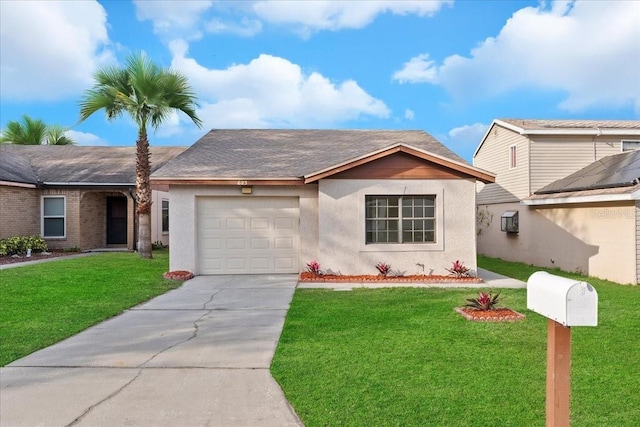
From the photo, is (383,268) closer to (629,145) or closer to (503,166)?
(503,166)

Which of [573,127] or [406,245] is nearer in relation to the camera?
[406,245]

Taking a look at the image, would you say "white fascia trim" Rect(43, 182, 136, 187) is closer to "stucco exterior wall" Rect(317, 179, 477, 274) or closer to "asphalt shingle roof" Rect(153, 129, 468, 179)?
"asphalt shingle roof" Rect(153, 129, 468, 179)

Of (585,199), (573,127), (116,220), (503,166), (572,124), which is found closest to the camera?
(585,199)

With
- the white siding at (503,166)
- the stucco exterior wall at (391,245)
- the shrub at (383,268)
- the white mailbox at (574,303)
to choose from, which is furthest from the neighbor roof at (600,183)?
the white mailbox at (574,303)

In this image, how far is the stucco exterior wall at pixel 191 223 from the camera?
12.2 m

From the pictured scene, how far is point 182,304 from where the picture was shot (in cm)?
863

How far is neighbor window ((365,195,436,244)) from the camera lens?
11828mm

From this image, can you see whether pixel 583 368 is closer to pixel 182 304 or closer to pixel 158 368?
pixel 158 368

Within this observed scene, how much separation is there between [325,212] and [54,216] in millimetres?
13812

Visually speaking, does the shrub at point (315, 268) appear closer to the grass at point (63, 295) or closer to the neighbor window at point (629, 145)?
the grass at point (63, 295)

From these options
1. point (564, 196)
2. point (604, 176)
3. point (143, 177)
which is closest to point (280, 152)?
point (143, 177)

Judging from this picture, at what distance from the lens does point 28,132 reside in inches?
1351

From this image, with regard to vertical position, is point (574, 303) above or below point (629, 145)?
below

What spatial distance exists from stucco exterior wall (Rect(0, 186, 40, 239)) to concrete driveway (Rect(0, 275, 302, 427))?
513 inches
